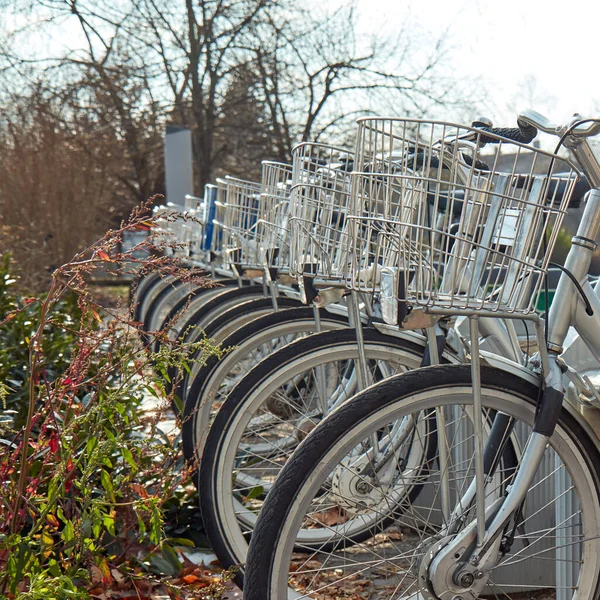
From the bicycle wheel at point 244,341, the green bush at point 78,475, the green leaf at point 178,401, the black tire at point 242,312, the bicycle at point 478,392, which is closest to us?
the bicycle at point 478,392

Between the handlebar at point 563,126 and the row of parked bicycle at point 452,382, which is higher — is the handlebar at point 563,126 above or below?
above

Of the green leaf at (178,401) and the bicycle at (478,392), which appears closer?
the bicycle at (478,392)

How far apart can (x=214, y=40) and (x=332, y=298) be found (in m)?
11.9

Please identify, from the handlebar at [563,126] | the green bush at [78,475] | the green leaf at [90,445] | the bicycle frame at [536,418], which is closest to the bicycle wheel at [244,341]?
the green bush at [78,475]

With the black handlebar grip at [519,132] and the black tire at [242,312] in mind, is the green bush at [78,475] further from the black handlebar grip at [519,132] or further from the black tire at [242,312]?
the black tire at [242,312]

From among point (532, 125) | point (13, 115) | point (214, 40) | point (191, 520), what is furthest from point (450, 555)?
point (214, 40)

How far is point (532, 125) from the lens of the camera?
5.96ft

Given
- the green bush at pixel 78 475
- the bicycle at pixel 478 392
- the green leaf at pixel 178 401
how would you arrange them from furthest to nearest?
the green leaf at pixel 178 401 → the green bush at pixel 78 475 → the bicycle at pixel 478 392

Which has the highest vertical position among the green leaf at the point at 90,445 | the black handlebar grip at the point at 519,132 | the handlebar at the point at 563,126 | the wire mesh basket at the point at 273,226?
the handlebar at the point at 563,126

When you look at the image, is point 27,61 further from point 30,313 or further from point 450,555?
point 450,555

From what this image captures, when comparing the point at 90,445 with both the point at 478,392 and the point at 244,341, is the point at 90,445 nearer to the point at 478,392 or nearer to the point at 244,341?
the point at 478,392

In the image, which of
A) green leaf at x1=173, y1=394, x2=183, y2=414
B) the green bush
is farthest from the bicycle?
green leaf at x1=173, y1=394, x2=183, y2=414

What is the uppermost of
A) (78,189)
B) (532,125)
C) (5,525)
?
(532,125)

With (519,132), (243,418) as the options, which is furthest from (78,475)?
(519,132)
